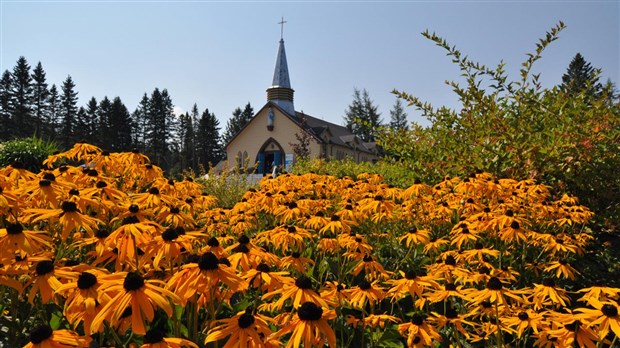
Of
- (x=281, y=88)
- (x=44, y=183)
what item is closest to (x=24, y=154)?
(x=44, y=183)

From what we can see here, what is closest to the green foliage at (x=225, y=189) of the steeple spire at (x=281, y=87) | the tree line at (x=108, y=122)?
the steeple spire at (x=281, y=87)

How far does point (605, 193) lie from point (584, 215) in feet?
4.56

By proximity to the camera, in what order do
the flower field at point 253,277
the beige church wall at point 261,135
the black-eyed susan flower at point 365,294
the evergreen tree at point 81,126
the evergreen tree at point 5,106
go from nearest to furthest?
the flower field at point 253,277 → the black-eyed susan flower at point 365,294 → the beige church wall at point 261,135 → the evergreen tree at point 5,106 → the evergreen tree at point 81,126

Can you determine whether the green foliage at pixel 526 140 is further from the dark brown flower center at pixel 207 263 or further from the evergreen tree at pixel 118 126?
the evergreen tree at pixel 118 126

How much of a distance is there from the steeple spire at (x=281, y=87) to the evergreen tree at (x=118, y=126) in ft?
118

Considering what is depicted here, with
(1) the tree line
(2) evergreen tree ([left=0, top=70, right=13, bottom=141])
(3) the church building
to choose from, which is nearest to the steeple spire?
(3) the church building

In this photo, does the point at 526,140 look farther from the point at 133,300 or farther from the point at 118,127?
the point at 118,127

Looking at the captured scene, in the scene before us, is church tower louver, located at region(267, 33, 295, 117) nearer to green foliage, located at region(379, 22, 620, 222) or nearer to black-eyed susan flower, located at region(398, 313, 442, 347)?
green foliage, located at region(379, 22, 620, 222)

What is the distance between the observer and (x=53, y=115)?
60.7m

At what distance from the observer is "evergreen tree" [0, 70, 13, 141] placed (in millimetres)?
52250

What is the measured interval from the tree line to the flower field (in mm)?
48314

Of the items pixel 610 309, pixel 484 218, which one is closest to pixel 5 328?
pixel 610 309

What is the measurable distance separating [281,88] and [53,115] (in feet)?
143

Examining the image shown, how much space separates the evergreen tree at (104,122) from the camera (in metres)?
60.2
